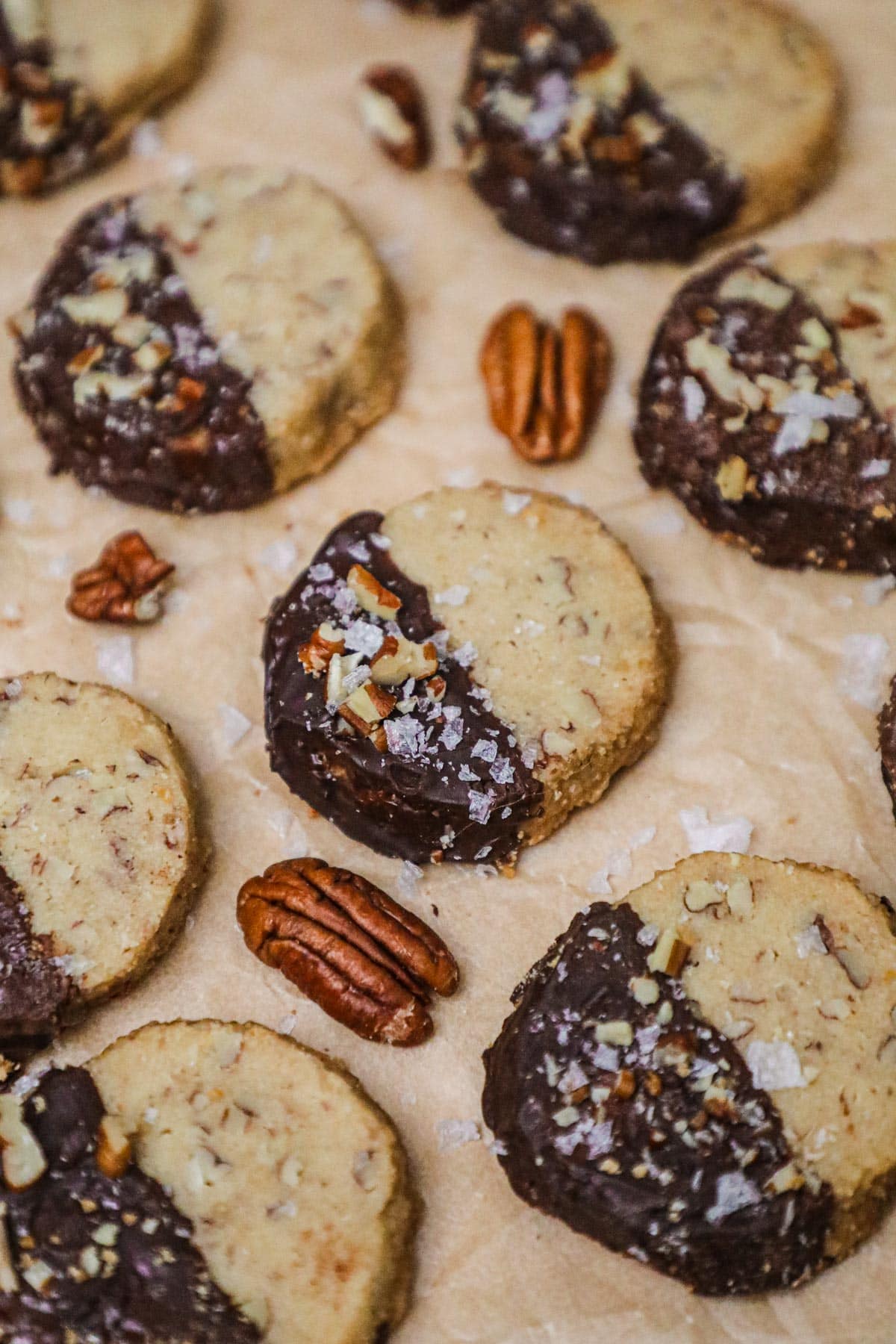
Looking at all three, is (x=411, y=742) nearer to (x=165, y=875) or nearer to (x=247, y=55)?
(x=165, y=875)

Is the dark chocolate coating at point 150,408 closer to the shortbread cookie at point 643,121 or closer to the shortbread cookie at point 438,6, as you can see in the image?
the shortbread cookie at point 643,121

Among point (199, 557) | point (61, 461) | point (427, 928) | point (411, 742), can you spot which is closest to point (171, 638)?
point (199, 557)

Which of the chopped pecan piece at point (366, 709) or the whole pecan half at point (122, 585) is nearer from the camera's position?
the chopped pecan piece at point (366, 709)

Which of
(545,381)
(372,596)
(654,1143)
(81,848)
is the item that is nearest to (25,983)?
(81,848)

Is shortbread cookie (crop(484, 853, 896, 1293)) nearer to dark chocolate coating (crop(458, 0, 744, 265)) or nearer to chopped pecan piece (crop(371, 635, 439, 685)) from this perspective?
chopped pecan piece (crop(371, 635, 439, 685))

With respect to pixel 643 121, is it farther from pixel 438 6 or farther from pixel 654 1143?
pixel 654 1143

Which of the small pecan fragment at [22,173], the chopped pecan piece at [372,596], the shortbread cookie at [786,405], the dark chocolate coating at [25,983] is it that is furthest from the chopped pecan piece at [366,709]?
the small pecan fragment at [22,173]
